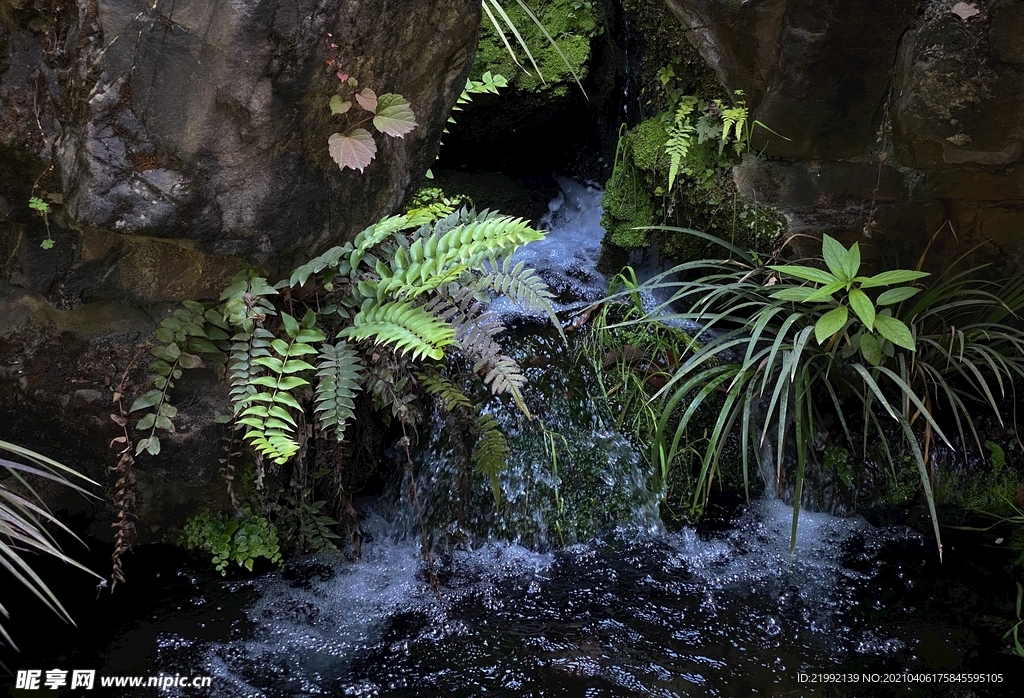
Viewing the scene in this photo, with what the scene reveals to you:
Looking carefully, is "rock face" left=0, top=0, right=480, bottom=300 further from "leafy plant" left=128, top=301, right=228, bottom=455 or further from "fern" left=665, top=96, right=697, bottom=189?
"fern" left=665, top=96, right=697, bottom=189

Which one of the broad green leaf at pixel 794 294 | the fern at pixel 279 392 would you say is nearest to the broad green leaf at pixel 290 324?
the fern at pixel 279 392

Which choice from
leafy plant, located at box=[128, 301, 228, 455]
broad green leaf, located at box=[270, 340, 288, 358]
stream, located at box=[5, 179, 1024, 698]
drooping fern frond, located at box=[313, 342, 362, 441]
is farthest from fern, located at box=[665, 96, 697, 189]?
leafy plant, located at box=[128, 301, 228, 455]

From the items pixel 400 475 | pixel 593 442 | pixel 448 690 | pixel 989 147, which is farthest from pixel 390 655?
pixel 989 147

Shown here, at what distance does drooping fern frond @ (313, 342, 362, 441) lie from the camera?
2375mm

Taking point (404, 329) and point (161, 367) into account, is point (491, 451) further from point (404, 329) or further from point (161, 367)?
point (161, 367)

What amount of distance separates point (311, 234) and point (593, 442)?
1.42 m

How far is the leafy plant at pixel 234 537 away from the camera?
2797 millimetres

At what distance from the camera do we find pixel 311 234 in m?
2.45

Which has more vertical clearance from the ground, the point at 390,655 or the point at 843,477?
the point at 843,477

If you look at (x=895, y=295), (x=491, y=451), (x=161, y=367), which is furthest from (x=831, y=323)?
(x=161, y=367)

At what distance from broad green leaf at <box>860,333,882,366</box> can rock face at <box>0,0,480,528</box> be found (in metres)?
1.73

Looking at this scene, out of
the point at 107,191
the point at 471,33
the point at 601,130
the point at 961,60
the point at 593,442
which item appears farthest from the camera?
the point at 601,130

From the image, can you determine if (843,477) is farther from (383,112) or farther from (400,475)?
(383,112)

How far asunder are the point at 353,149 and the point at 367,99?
161 millimetres
